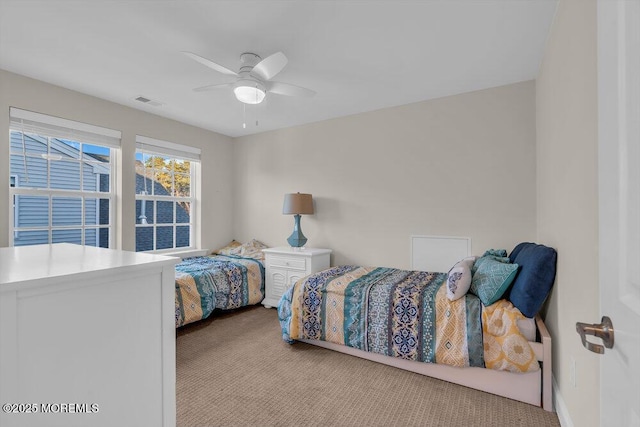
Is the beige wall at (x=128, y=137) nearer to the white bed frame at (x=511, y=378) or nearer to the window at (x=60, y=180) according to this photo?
the window at (x=60, y=180)

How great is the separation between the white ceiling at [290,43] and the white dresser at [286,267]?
69.9 inches

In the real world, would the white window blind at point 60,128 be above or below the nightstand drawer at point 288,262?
above

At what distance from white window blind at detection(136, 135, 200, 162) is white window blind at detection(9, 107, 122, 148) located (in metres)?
0.28

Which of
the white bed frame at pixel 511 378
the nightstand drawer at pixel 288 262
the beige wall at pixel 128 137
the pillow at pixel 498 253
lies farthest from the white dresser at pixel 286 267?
the pillow at pixel 498 253

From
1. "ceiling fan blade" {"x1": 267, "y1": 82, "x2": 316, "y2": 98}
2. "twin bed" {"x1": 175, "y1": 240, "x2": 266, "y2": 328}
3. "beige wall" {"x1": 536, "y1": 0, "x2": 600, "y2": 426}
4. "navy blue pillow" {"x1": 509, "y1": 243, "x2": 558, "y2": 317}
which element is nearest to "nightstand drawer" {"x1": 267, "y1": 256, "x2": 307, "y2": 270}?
"twin bed" {"x1": 175, "y1": 240, "x2": 266, "y2": 328}

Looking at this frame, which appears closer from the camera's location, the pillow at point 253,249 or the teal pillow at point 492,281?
the teal pillow at point 492,281

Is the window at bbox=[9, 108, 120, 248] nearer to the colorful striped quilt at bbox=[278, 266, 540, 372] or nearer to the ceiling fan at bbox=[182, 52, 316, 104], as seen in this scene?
the ceiling fan at bbox=[182, 52, 316, 104]

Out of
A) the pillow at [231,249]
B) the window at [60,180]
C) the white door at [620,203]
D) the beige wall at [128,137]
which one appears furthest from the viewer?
the pillow at [231,249]

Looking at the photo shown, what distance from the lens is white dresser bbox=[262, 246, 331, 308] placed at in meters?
3.58

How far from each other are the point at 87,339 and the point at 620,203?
130 centimetres

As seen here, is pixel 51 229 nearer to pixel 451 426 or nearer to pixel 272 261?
pixel 272 261

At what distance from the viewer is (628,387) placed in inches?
22.8

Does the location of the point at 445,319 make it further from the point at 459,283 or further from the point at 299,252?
the point at 299,252

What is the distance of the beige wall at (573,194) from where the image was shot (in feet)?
4.14
